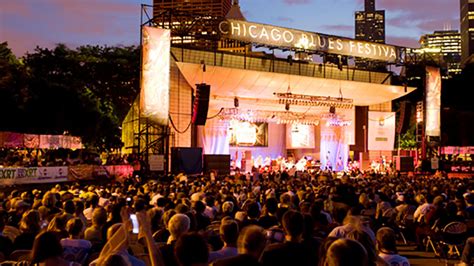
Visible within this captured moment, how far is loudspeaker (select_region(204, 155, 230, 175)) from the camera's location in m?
27.2

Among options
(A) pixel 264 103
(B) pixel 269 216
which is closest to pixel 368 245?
(B) pixel 269 216

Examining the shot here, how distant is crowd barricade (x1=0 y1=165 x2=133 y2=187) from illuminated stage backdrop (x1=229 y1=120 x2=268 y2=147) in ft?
37.4

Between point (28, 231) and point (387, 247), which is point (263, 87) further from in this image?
point (387, 247)

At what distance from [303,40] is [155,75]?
927 centimetres

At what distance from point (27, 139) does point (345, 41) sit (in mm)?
17591

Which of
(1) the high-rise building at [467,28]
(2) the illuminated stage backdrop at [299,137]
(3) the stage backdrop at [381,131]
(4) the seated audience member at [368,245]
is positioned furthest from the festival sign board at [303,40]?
(1) the high-rise building at [467,28]

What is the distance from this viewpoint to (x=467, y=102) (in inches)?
2219

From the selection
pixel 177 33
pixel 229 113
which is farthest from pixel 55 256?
pixel 229 113

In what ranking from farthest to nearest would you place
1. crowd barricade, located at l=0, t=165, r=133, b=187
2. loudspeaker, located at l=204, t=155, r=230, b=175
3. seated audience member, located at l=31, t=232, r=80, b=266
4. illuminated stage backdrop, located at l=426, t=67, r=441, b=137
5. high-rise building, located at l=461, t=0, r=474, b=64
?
high-rise building, located at l=461, t=0, r=474, b=64 < illuminated stage backdrop, located at l=426, t=67, r=441, b=137 < loudspeaker, located at l=204, t=155, r=230, b=175 < crowd barricade, located at l=0, t=165, r=133, b=187 < seated audience member, located at l=31, t=232, r=80, b=266

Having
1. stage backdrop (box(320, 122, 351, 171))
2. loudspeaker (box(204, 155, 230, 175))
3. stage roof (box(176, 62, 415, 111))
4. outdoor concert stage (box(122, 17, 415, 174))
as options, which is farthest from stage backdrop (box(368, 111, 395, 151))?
loudspeaker (box(204, 155, 230, 175))

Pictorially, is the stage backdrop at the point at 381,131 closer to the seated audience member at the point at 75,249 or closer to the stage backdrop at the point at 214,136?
the stage backdrop at the point at 214,136

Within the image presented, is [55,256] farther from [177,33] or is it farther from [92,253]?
[177,33]

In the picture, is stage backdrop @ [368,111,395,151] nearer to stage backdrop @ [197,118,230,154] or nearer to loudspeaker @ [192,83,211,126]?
stage backdrop @ [197,118,230,154]

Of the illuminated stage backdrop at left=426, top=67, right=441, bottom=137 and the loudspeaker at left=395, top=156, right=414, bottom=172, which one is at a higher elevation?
the illuminated stage backdrop at left=426, top=67, right=441, bottom=137
